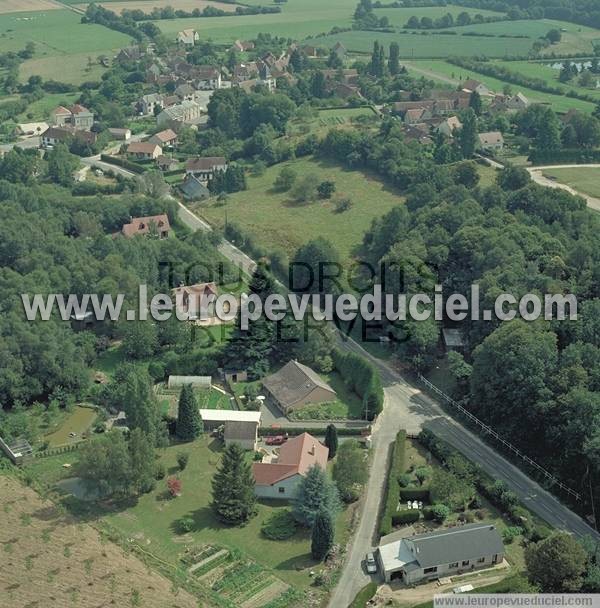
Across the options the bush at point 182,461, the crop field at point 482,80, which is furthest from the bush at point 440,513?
the crop field at point 482,80

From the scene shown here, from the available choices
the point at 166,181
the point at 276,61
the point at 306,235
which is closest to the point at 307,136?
the point at 166,181

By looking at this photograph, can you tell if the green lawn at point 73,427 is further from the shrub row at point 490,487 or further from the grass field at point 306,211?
the grass field at point 306,211

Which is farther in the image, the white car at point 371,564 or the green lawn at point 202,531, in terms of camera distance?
the green lawn at point 202,531

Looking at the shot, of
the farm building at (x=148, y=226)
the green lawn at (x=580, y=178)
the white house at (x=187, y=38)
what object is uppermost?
the white house at (x=187, y=38)

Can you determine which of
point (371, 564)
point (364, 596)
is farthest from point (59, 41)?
point (364, 596)

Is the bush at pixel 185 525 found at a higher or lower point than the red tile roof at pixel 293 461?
lower

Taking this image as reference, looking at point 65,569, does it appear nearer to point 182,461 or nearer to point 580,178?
point 182,461

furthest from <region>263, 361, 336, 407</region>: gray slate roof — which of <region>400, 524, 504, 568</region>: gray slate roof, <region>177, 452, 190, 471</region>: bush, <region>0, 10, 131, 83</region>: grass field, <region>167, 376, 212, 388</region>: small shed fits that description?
<region>0, 10, 131, 83</region>: grass field

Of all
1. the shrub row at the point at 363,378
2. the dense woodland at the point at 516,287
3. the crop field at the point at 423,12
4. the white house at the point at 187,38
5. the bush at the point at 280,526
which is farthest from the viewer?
the crop field at the point at 423,12
